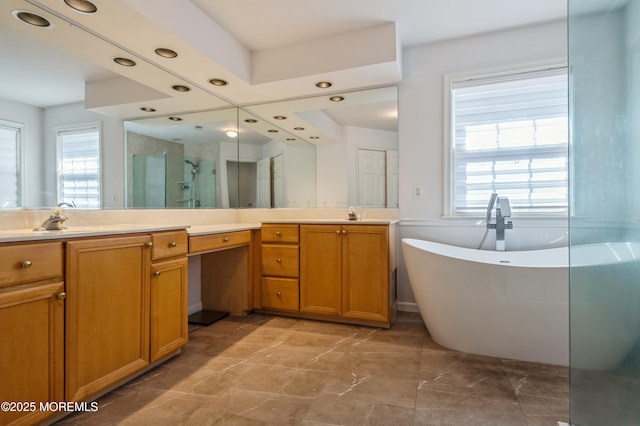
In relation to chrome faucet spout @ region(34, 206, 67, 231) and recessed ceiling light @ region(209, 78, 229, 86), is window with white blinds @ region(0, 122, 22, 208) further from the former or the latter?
recessed ceiling light @ region(209, 78, 229, 86)

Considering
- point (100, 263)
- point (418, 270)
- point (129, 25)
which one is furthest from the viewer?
point (418, 270)

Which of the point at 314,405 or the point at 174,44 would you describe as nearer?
the point at 314,405

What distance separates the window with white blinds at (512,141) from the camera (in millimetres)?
2564

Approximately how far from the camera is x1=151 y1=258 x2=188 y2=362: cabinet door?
1812 millimetres

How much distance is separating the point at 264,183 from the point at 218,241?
1.18 m

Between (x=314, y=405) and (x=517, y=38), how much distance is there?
3087 mm

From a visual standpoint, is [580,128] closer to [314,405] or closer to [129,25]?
[314,405]

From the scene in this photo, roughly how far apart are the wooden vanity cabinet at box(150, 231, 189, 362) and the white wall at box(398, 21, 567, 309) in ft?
6.17

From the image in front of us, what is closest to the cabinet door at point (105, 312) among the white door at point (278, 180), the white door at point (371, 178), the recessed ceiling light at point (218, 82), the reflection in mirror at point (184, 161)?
the reflection in mirror at point (184, 161)

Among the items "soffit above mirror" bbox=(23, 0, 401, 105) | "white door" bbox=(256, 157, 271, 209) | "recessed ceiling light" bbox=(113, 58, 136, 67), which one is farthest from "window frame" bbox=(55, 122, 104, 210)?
"white door" bbox=(256, 157, 271, 209)

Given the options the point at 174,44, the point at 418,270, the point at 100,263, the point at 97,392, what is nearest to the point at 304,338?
the point at 418,270

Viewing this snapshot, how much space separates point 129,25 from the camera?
1.88m

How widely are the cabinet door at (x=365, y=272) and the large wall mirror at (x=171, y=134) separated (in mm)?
564

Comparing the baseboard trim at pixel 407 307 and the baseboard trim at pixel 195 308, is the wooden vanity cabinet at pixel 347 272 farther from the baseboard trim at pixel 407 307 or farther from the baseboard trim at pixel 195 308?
the baseboard trim at pixel 195 308
